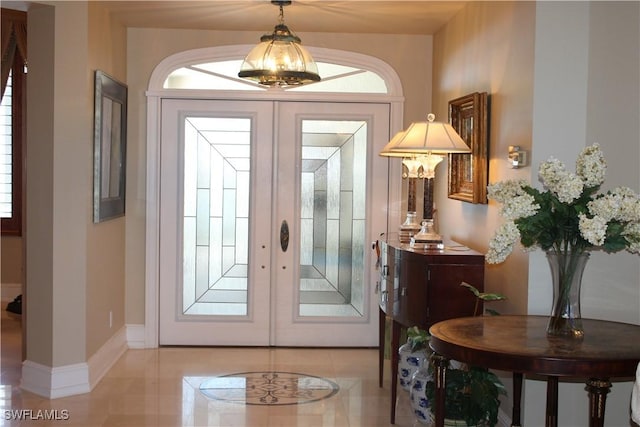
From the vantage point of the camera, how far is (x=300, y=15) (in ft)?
20.2

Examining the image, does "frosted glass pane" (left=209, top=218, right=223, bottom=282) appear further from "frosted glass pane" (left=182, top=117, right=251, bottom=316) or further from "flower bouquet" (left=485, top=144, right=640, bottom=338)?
"flower bouquet" (left=485, top=144, right=640, bottom=338)

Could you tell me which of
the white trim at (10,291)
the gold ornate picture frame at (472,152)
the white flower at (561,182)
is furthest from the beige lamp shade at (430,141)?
the white trim at (10,291)

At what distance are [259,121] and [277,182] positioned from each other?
53cm

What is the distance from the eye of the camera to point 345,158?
6973mm

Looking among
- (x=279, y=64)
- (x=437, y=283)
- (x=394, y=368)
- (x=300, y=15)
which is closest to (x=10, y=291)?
(x=300, y=15)

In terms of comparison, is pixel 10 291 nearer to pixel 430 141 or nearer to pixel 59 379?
pixel 59 379

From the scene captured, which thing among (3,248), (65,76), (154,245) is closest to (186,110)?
(154,245)

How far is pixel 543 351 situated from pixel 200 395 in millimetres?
2925

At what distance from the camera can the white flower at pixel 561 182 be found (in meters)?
3.21

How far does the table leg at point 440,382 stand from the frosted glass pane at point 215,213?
11.9 ft

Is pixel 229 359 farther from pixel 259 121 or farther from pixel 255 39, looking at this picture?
pixel 255 39

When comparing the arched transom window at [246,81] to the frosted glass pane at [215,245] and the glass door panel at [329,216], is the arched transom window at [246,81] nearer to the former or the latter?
the glass door panel at [329,216]

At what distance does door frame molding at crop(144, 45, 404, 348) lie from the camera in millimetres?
6812

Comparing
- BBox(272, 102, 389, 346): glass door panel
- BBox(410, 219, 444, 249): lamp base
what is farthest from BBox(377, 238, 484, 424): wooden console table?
BBox(272, 102, 389, 346): glass door panel
